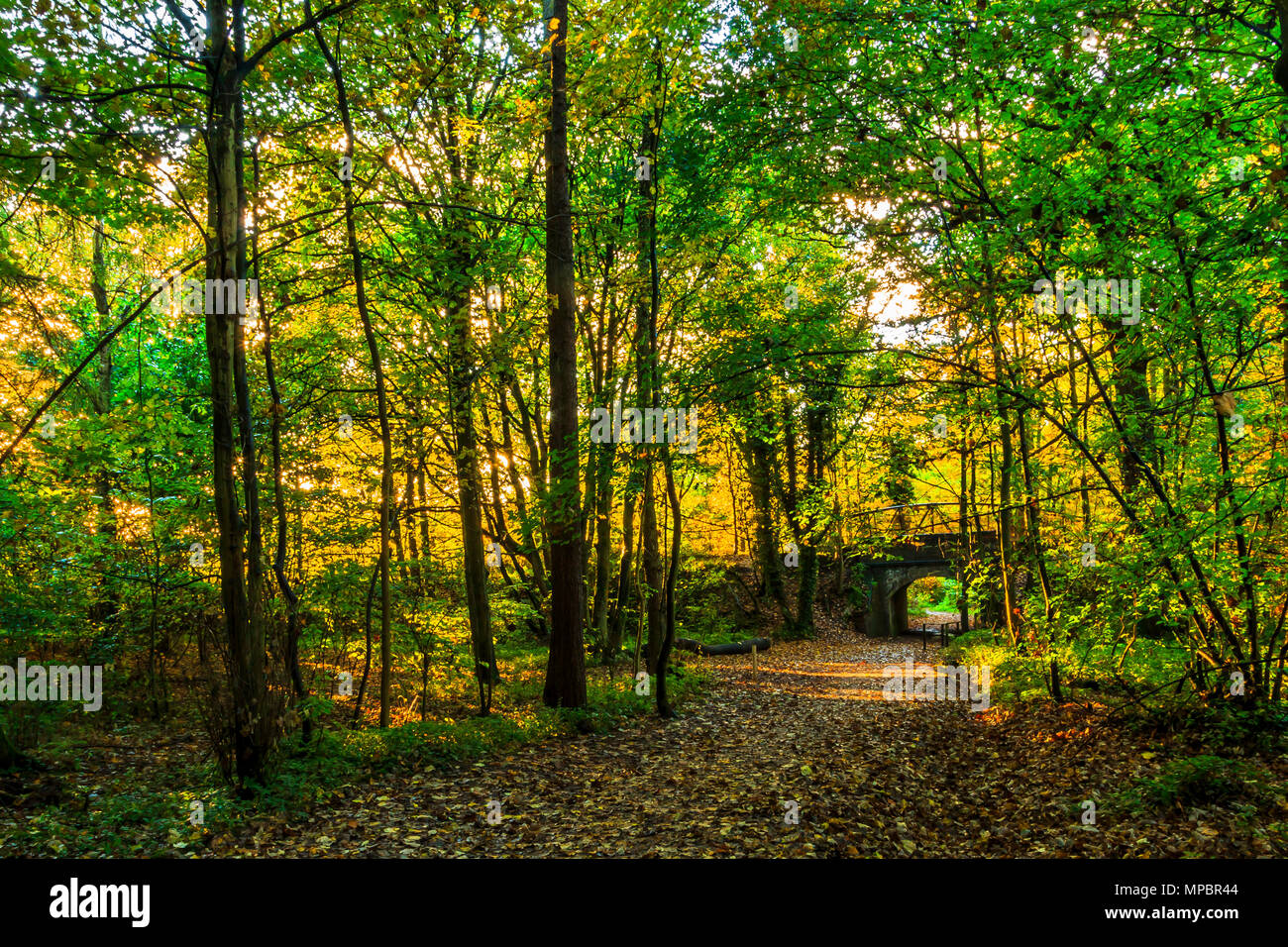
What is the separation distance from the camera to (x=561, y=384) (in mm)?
9312

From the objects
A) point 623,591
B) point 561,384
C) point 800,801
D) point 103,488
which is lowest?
point 800,801

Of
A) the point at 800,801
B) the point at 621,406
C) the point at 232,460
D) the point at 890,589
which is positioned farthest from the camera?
the point at 890,589

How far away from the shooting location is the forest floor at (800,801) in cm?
497

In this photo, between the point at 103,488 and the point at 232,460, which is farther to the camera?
the point at 103,488

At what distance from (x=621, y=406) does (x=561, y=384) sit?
0.93m

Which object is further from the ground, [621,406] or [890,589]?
[621,406]

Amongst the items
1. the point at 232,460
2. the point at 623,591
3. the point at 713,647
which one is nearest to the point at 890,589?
the point at 713,647

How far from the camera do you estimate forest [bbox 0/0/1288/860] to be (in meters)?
5.35

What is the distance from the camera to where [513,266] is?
10.1 meters

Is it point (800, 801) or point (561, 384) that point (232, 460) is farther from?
point (800, 801)

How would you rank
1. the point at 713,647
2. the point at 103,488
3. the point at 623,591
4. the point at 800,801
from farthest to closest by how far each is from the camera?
the point at 713,647, the point at 623,591, the point at 103,488, the point at 800,801

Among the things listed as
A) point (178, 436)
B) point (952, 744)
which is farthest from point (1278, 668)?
point (178, 436)

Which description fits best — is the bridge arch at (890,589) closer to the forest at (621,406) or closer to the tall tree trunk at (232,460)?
the forest at (621,406)

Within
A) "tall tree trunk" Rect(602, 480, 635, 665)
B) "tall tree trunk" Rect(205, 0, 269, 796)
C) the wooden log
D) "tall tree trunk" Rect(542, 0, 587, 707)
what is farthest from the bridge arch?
"tall tree trunk" Rect(205, 0, 269, 796)
